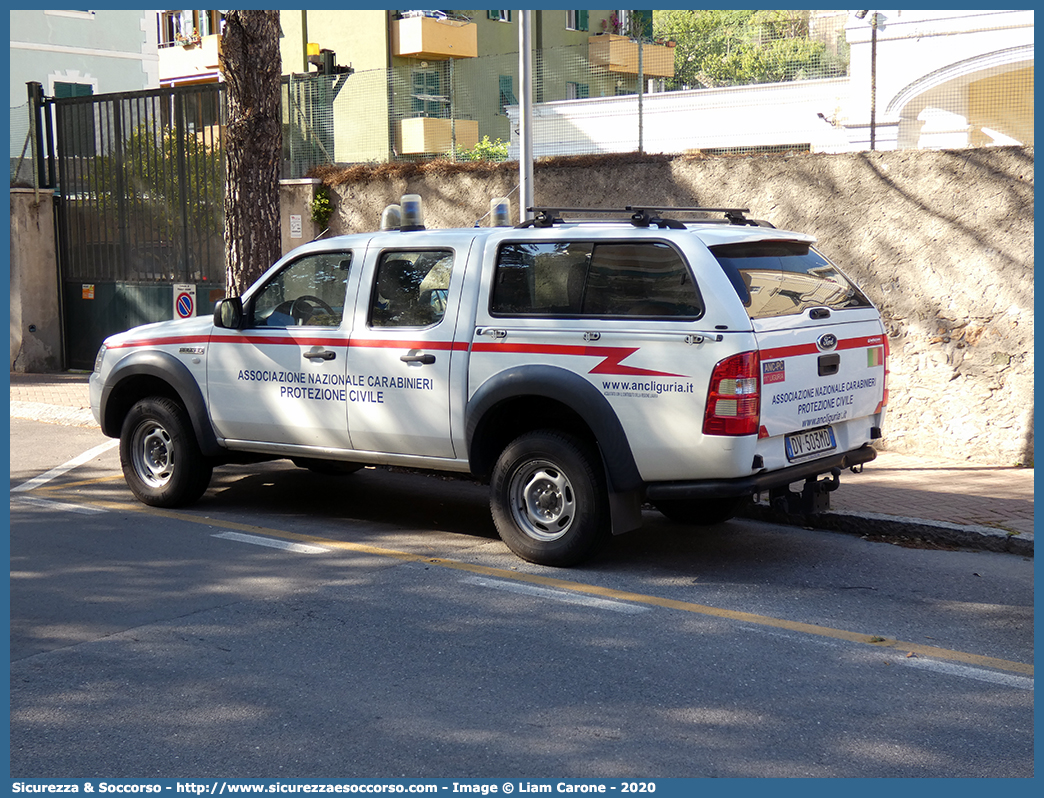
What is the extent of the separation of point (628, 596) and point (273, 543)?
2469 mm

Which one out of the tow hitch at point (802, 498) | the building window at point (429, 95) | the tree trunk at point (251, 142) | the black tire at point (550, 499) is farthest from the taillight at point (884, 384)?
the building window at point (429, 95)

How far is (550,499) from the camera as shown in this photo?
22.6 ft

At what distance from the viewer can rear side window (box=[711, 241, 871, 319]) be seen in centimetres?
643

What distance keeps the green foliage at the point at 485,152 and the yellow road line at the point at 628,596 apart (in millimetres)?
6298

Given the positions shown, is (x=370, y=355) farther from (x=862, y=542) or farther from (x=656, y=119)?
(x=656, y=119)

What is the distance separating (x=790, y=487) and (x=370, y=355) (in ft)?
8.95

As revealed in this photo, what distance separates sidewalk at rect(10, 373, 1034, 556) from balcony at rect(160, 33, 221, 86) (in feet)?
117

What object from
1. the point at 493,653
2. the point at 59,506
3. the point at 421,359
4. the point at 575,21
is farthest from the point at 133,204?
the point at 575,21

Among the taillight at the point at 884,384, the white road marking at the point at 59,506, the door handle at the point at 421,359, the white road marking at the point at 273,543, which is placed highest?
the door handle at the point at 421,359

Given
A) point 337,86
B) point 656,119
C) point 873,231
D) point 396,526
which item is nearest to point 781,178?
point 873,231

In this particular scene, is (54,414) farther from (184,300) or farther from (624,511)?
(624,511)

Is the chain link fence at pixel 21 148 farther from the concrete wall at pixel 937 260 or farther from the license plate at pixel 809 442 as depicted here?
the license plate at pixel 809 442

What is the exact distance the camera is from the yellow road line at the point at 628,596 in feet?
17.4

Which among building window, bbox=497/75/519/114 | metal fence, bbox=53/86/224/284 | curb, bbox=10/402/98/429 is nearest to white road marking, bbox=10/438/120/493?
curb, bbox=10/402/98/429
